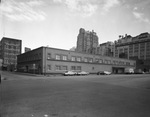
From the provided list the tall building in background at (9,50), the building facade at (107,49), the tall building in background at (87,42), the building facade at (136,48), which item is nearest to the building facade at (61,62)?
the tall building in background at (9,50)

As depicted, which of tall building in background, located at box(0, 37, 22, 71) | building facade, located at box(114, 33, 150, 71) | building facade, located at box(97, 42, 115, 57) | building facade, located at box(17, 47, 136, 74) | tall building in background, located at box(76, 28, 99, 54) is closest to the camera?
building facade, located at box(17, 47, 136, 74)

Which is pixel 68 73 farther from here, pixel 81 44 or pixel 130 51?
pixel 81 44

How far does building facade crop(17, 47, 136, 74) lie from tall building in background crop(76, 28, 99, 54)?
84152mm

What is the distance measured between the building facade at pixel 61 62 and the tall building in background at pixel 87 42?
276 ft

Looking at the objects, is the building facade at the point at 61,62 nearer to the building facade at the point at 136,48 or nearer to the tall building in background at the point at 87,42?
the building facade at the point at 136,48

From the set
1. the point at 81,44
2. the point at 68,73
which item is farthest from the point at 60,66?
the point at 81,44

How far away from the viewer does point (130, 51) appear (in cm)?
12094

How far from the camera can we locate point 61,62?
41531mm

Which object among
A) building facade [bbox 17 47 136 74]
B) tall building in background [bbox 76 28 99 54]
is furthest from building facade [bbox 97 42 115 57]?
building facade [bbox 17 47 136 74]

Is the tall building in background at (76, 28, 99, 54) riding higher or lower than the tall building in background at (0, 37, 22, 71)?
higher

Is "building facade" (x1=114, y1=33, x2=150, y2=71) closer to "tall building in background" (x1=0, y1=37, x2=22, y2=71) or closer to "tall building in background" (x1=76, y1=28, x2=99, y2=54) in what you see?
"tall building in background" (x1=76, y1=28, x2=99, y2=54)

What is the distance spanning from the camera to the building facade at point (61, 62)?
38.7 metres

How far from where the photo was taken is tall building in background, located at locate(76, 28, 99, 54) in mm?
144500

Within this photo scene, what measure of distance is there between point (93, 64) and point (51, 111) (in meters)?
47.4
